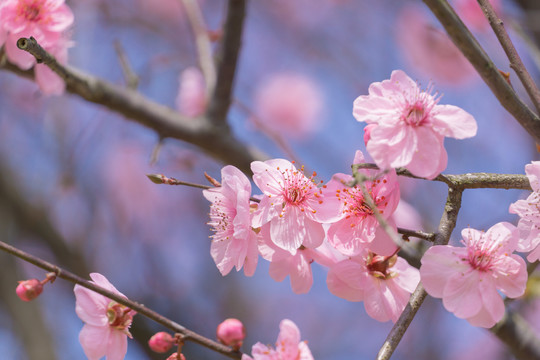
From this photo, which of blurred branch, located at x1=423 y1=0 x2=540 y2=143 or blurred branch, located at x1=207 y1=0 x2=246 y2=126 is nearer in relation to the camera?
blurred branch, located at x1=423 y1=0 x2=540 y2=143

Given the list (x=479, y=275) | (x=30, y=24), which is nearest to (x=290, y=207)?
(x=479, y=275)

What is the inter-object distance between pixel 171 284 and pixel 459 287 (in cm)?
281

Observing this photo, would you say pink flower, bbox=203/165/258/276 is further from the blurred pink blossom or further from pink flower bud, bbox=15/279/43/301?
the blurred pink blossom

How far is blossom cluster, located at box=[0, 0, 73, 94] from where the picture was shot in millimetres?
1047

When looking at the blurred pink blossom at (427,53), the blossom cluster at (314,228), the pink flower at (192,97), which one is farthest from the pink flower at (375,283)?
the blurred pink blossom at (427,53)

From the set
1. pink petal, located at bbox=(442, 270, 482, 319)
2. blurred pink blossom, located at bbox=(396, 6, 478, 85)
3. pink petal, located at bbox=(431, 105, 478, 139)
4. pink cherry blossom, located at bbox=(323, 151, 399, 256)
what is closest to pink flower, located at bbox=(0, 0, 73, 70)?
pink cherry blossom, located at bbox=(323, 151, 399, 256)

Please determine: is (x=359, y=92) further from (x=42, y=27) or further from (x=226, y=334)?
(x=226, y=334)

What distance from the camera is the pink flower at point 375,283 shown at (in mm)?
867

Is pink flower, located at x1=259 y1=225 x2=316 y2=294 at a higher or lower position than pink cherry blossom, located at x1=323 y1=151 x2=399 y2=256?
lower

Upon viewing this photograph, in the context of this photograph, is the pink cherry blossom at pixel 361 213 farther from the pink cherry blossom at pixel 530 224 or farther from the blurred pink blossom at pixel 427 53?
the blurred pink blossom at pixel 427 53

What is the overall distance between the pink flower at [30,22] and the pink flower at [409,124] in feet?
2.39

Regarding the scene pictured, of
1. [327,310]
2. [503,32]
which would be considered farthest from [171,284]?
[503,32]

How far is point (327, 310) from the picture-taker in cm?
437

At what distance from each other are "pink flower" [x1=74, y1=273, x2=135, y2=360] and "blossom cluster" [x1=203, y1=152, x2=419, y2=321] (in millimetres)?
187
